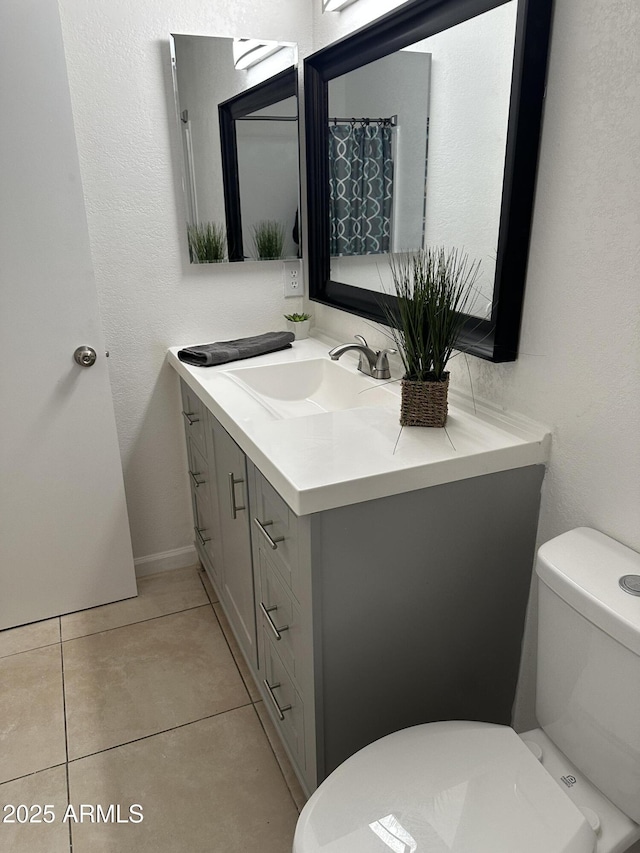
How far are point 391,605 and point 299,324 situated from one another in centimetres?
125

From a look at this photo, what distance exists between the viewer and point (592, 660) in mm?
1024

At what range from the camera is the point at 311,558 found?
1.16 meters

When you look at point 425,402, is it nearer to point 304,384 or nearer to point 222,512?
point 304,384

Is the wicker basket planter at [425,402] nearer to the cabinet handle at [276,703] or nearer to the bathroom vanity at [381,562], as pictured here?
the bathroom vanity at [381,562]

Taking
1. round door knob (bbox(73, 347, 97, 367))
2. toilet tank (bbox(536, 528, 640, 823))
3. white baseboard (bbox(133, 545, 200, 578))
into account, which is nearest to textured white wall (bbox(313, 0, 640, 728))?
toilet tank (bbox(536, 528, 640, 823))

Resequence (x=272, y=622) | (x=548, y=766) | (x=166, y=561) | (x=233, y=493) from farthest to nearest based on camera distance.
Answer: (x=166, y=561) < (x=233, y=493) < (x=272, y=622) < (x=548, y=766)

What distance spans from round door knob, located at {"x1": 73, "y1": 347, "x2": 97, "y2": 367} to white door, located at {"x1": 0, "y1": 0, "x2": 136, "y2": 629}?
24mm

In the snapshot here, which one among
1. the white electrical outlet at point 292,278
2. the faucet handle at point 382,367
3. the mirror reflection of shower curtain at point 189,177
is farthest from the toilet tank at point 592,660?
the mirror reflection of shower curtain at point 189,177

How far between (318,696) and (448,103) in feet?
4.43

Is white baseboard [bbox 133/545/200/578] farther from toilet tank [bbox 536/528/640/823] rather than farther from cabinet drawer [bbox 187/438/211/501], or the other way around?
toilet tank [bbox 536/528/640/823]

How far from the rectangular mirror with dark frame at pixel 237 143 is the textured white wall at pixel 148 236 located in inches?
1.8

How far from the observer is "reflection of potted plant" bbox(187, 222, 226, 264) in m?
2.09

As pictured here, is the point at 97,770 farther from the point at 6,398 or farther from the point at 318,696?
the point at 6,398

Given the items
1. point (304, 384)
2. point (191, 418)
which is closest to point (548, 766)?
point (304, 384)
